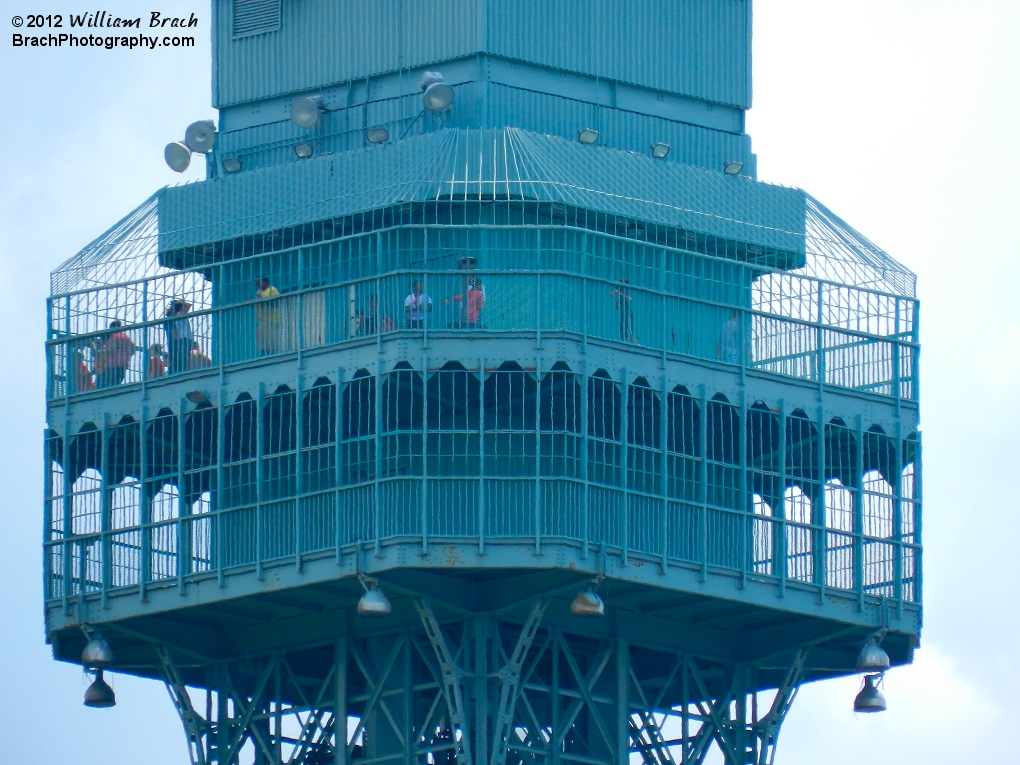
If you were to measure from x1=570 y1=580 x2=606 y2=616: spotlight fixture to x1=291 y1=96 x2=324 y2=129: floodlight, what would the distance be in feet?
43.6

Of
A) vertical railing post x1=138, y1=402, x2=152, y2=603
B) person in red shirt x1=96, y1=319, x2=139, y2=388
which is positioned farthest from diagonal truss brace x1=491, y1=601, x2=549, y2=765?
person in red shirt x1=96, y1=319, x2=139, y2=388

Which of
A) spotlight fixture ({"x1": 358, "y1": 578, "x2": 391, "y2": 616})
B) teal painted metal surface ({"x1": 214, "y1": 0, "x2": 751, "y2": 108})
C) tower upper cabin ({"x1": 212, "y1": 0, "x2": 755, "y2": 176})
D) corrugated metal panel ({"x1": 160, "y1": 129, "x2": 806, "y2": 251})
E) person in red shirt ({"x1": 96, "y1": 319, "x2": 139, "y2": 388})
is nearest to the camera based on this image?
spotlight fixture ({"x1": 358, "y1": 578, "x2": 391, "y2": 616})

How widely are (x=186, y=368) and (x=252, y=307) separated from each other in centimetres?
200

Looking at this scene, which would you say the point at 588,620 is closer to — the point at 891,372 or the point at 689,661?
the point at 689,661

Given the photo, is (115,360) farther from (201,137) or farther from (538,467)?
(538,467)

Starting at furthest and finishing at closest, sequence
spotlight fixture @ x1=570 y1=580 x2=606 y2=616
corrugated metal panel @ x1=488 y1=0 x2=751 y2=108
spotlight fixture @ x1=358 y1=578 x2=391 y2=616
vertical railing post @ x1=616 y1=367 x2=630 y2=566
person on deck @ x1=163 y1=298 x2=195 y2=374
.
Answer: corrugated metal panel @ x1=488 y1=0 x2=751 y2=108, person on deck @ x1=163 y1=298 x2=195 y2=374, vertical railing post @ x1=616 y1=367 x2=630 y2=566, spotlight fixture @ x1=570 y1=580 x2=606 y2=616, spotlight fixture @ x1=358 y1=578 x2=391 y2=616

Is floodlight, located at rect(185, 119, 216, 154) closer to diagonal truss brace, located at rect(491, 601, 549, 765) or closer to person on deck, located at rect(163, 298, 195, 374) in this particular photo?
person on deck, located at rect(163, 298, 195, 374)

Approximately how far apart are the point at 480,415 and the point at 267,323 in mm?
5932

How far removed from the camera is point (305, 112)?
84.6 metres

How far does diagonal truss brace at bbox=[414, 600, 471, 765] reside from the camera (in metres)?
78.3

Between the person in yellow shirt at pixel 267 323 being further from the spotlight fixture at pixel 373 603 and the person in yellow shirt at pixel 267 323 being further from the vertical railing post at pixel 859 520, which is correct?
the vertical railing post at pixel 859 520

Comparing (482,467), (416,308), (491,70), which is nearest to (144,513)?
(416,308)

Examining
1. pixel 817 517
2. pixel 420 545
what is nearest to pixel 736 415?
pixel 817 517

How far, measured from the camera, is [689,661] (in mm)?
83688
